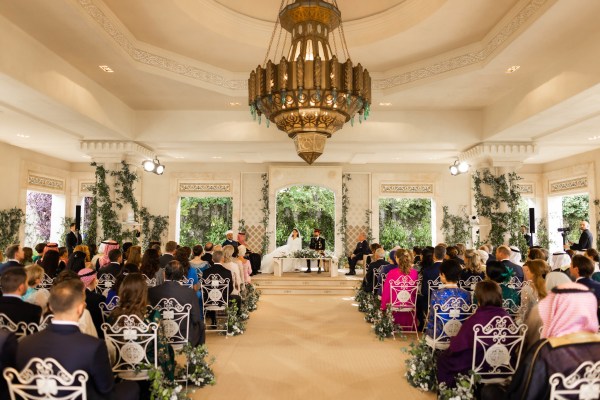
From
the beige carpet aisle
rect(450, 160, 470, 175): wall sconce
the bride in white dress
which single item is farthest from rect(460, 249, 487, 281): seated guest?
the bride in white dress

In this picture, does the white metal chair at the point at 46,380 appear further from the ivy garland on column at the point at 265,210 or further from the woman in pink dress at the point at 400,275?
the ivy garland on column at the point at 265,210

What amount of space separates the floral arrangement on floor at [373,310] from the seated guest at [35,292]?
462cm

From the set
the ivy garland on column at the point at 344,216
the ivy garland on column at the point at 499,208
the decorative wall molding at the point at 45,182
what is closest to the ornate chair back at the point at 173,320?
the ivy garland on column at the point at 499,208

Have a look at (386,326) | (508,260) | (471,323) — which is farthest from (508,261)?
(471,323)

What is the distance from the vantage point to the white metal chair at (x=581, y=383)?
232 cm

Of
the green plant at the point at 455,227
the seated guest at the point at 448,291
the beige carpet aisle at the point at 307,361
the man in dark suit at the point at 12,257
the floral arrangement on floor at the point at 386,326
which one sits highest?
the green plant at the point at 455,227

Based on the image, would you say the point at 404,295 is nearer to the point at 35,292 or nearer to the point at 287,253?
the point at 35,292

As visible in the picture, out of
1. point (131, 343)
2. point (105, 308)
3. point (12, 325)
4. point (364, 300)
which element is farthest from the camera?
point (364, 300)

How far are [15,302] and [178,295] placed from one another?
1480 millimetres

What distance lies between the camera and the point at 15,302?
319 centimetres

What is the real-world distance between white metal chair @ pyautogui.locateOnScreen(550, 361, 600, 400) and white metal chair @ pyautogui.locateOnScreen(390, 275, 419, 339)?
3.58 meters

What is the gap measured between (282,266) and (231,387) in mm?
7768

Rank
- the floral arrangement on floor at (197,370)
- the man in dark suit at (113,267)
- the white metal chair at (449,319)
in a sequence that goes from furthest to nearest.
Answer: the man in dark suit at (113,267)
the floral arrangement on floor at (197,370)
the white metal chair at (449,319)

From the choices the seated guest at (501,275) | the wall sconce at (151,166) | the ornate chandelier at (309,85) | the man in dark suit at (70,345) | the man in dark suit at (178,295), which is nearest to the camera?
the man in dark suit at (70,345)
